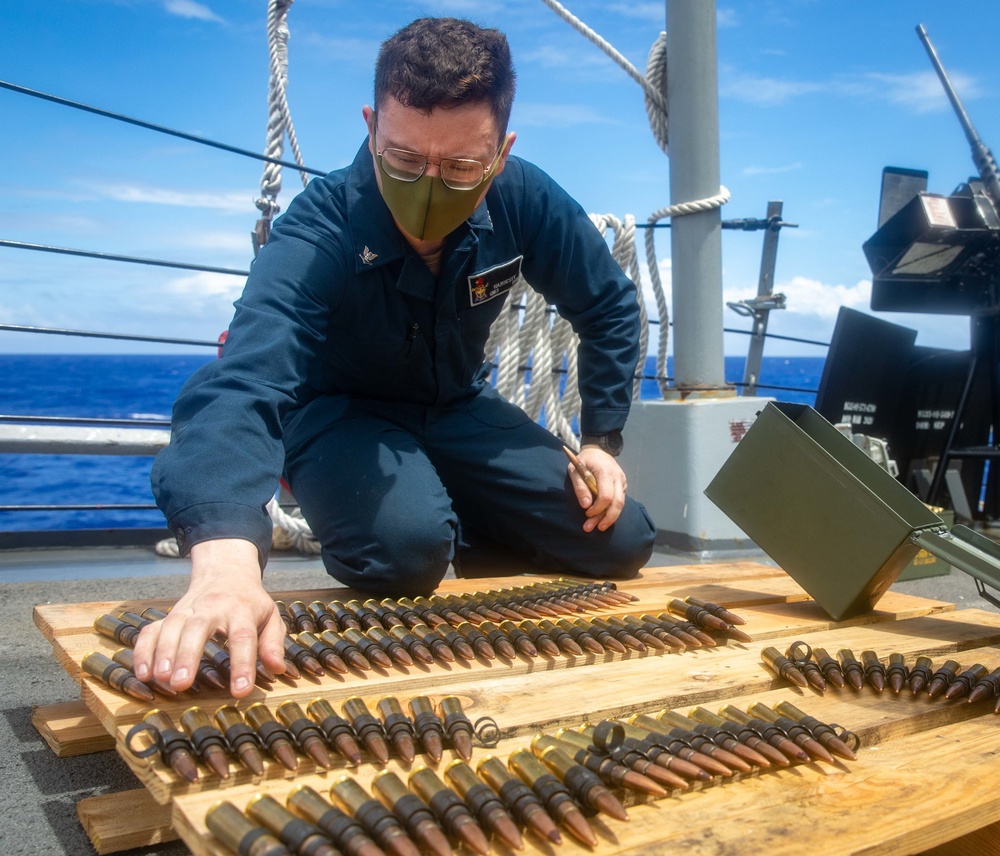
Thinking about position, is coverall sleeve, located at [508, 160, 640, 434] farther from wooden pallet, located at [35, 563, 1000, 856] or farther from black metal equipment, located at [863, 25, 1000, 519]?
black metal equipment, located at [863, 25, 1000, 519]

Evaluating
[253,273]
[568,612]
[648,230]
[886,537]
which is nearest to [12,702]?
[253,273]

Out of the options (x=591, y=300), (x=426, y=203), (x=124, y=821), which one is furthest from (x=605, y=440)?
(x=124, y=821)

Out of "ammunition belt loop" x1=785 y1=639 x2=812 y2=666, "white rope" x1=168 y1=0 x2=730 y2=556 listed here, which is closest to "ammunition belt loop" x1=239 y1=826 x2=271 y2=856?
"ammunition belt loop" x1=785 y1=639 x2=812 y2=666

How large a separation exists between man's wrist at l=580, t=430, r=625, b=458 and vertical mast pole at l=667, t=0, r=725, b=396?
4.56 ft

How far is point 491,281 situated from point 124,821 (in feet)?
6.50

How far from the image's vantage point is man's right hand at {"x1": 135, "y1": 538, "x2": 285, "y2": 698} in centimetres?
158

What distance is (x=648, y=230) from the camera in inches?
206

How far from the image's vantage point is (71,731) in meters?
2.07

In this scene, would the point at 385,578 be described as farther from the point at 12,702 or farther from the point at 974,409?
the point at 974,409

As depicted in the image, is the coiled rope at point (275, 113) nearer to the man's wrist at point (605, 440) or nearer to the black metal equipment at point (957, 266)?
the man's wrist at point (605, 440)

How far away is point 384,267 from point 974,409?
187 inches

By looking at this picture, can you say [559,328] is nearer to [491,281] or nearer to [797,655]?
[491,281]

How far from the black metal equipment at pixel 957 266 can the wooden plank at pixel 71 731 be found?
480 centimetres

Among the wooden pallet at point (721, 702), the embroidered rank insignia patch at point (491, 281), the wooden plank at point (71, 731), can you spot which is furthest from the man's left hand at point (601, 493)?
the wooden plank at point (71, 731)
